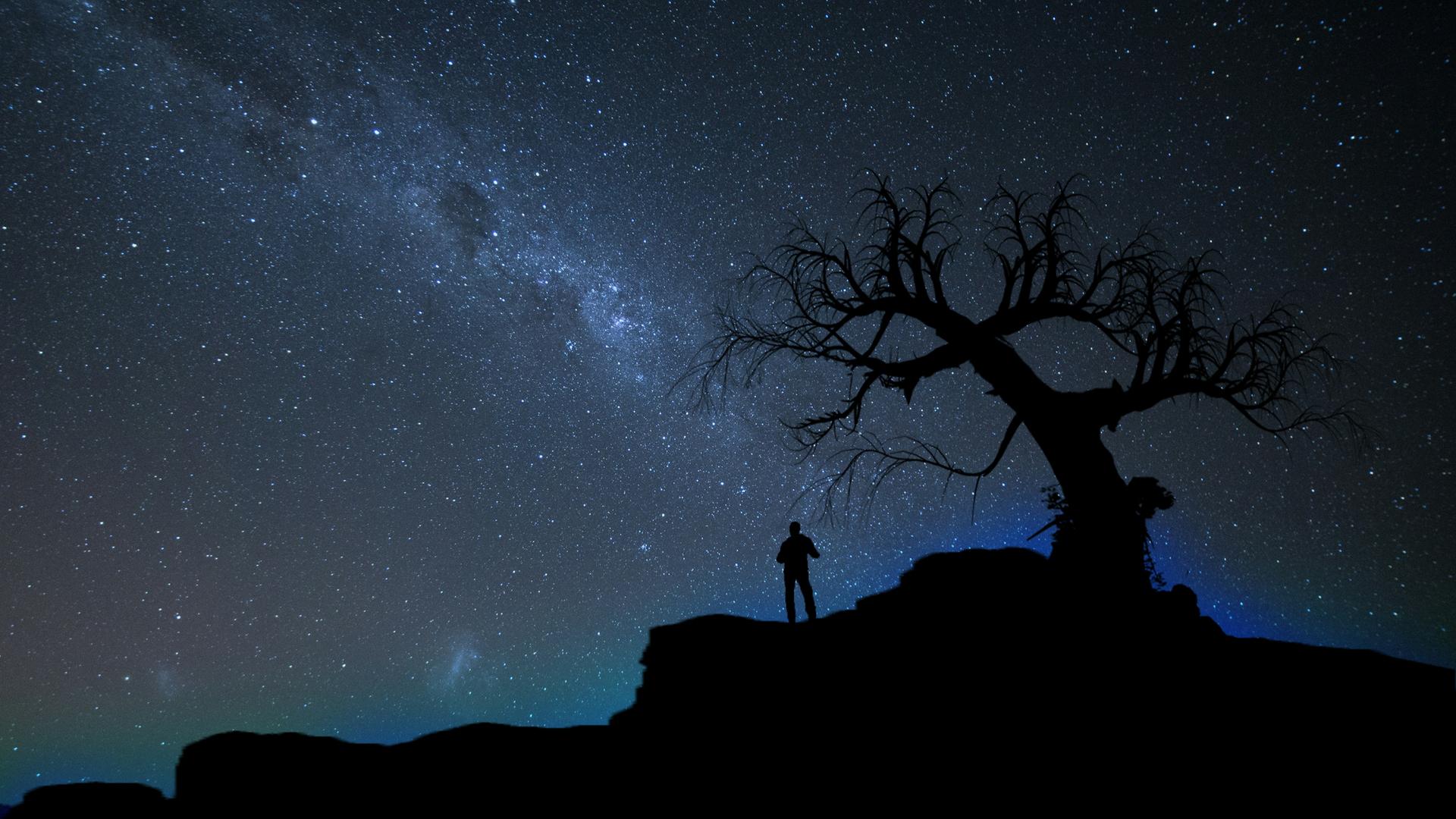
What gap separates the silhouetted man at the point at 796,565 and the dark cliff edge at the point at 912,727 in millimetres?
2787

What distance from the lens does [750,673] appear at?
817 centimetres

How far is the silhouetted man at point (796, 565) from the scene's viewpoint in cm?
1155

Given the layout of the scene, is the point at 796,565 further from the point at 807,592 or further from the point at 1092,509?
the point at 1092,509

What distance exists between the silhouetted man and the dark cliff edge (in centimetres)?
279

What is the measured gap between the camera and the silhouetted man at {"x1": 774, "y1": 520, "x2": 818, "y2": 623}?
11547mm

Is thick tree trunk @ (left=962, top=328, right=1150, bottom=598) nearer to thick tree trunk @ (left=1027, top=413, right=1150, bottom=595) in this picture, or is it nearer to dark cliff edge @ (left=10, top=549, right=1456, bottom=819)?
thick tree trunk @ (left=1027, top=413, right=1150, bottom=595)

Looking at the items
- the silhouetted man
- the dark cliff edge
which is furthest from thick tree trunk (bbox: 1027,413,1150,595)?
the silhouetted man

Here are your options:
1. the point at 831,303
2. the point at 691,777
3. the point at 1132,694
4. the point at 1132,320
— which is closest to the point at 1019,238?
the point at 1132,320

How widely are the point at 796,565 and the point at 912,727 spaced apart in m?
4.92

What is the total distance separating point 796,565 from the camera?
1154cm

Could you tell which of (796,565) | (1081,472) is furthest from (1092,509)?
(796,565)

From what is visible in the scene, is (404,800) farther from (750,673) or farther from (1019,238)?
(1019,238)

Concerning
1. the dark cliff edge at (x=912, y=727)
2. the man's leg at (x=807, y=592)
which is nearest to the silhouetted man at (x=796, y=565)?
the man's leg at (x=807, y=592)

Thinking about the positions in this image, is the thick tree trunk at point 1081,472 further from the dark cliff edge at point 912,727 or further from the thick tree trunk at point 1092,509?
the dark cliff edge at point 912,727
